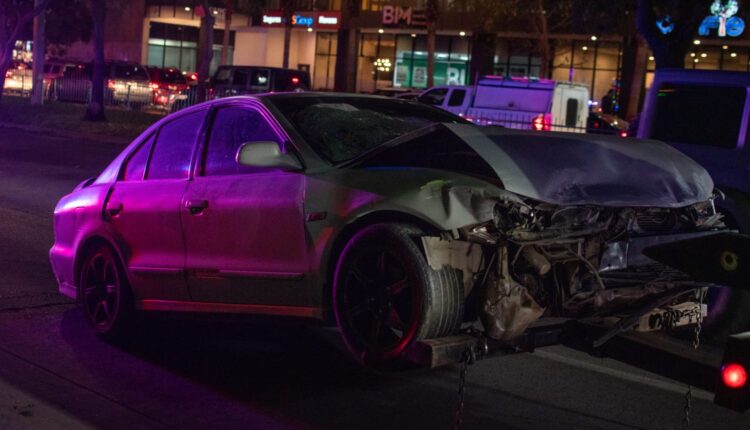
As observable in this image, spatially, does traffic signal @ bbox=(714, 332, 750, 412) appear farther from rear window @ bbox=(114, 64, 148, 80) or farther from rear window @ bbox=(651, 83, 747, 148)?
rear window @ bbox=(114, 64, 148, 80)

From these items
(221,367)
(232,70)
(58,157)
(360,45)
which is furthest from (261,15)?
(221,367)

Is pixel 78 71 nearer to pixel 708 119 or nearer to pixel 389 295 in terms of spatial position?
pixel 708 119

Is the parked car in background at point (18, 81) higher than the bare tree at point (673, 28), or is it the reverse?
the bare tree at point (673, 28)

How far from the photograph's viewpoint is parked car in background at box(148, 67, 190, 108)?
35.6 m

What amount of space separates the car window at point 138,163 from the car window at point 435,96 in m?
22.8

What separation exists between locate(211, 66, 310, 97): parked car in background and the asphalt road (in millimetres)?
27447

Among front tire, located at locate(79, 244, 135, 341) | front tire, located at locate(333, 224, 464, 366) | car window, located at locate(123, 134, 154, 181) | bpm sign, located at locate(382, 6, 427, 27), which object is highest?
bpm sign, located at locate(382, 6, 427, 27)

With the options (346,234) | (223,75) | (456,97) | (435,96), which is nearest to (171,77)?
(223,75)

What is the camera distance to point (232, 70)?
36.3 metres

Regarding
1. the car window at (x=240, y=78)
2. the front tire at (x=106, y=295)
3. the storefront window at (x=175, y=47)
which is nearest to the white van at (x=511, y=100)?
the car window at (x=240, y=78)

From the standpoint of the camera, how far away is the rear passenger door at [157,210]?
6.69 m

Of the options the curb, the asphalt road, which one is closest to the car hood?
the asphalt road

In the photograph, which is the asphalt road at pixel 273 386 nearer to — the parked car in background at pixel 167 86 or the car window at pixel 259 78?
the car window at pixel 259 78

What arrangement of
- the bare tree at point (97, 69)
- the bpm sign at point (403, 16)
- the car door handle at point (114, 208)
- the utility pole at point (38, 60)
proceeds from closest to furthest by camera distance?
the car door handle at point (114, 208) → the bare tree at point (97, 69) → the utility pole at point (38, 60) → the bpm sign at point (403, 16)
